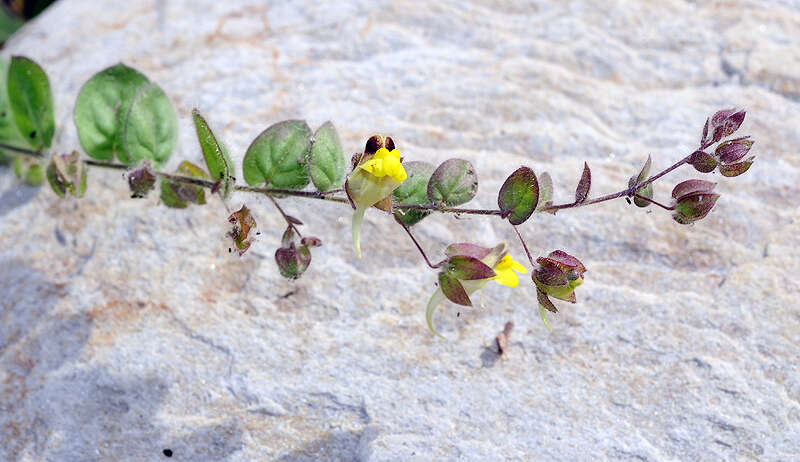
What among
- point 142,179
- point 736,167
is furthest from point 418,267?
point 736,167

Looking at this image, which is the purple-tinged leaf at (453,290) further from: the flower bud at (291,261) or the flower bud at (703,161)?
the flower bud at (703,161)

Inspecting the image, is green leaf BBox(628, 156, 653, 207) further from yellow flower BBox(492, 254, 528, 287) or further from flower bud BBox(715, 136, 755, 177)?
yellow flower BBox(492, 254, 528, 287)

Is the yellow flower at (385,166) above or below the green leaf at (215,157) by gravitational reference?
above

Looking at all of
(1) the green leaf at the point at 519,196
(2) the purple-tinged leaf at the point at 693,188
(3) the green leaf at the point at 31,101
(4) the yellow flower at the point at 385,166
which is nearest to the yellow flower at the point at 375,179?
(4) the yellow flower at the point at 385,166

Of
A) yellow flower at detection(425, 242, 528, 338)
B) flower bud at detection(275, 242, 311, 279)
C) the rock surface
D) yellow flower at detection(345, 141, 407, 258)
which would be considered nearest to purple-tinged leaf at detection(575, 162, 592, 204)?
yellow flower at detection(425, 242, 528, 338)

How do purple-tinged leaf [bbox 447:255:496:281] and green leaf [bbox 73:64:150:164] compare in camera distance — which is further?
green leaf [bbox 73:64:150:164]

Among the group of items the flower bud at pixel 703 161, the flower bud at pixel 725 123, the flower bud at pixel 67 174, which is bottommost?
the flower bud at pixel 67 174

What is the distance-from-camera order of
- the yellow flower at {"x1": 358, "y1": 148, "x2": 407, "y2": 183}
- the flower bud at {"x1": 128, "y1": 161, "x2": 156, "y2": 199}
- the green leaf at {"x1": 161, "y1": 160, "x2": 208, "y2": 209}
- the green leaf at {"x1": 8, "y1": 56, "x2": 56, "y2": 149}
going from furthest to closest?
the green leaf at {"x1": 8, "y1": 56, "x2": 56, "y2": 149}, the green leaf at {"x1": 161, "y1": 160, "x2": 208, "y2": 209}, the flower bud at {"x1": 128, "y1": 161, "x2": 156, "y2": 199}, the yellow flower at {"x1": 358, "y1": 148, "x2": 407, "y2": 183}
